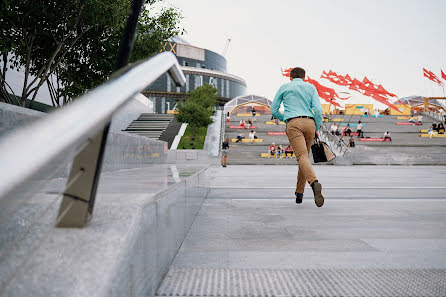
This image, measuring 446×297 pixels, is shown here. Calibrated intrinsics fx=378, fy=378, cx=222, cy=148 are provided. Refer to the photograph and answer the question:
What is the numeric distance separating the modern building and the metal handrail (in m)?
74.9

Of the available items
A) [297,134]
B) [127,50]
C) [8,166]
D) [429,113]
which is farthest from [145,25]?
[429,113]

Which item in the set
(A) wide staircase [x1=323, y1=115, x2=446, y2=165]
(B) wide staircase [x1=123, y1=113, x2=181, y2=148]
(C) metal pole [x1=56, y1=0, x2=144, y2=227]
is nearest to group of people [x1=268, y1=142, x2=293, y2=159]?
(A) wide staircase [x1=323, y1=115, x2=446, y2=165]

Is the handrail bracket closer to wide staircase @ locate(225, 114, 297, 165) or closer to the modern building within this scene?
wide staircase @ locate(225, 114, 297, 165)

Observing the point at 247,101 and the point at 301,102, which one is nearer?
the point at 301,102

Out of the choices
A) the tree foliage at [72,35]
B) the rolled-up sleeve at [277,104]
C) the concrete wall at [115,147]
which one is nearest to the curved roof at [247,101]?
the concrete wall at [115,147]

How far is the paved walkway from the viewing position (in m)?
2.03

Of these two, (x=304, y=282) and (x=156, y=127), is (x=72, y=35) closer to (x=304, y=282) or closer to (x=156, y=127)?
(x=304, y=282)

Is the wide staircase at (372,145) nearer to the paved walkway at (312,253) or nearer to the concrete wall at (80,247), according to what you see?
the paved walkway at (312,253)

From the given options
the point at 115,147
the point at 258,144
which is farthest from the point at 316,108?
the point at 258,144

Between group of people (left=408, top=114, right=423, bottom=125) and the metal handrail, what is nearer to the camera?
the metal handrail

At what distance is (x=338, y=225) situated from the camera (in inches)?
150

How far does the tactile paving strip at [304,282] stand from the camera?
1943 mm

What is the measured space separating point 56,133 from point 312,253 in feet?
7.65

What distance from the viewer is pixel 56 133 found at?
76 centimetres
